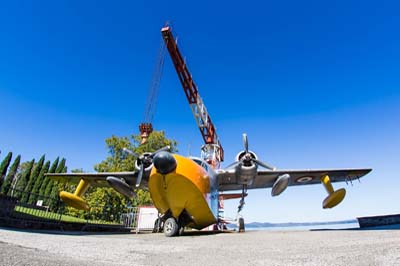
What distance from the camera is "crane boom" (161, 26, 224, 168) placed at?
31375mm

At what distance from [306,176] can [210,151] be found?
22892 mm

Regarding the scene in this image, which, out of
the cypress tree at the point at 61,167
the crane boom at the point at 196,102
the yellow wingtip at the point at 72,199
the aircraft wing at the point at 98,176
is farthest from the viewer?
the cypress tree at the point at 61,167

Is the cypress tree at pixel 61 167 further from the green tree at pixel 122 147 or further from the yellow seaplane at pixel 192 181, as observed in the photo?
the yellow seaplane at pixel 192 181

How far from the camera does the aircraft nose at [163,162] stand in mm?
9773

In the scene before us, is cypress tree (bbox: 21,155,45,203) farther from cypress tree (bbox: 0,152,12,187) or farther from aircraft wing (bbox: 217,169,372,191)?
aircraft wing (bbox: 217,169,372,191)

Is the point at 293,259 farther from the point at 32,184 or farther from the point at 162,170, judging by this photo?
the point at 32,184

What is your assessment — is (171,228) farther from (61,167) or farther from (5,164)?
(5,164)

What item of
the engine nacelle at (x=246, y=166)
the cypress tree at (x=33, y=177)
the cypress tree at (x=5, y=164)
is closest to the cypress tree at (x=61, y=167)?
the cypress tree at (x=33, y=177)

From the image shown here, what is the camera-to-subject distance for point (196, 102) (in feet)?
119

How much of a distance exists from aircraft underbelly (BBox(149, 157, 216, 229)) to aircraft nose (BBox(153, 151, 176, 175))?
1.93ft

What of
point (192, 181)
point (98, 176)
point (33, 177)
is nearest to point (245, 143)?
point (192, 181)

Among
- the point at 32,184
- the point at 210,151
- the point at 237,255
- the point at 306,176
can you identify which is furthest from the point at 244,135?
the point at 32,184

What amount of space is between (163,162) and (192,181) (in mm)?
2010

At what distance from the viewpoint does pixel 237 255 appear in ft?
19.1
